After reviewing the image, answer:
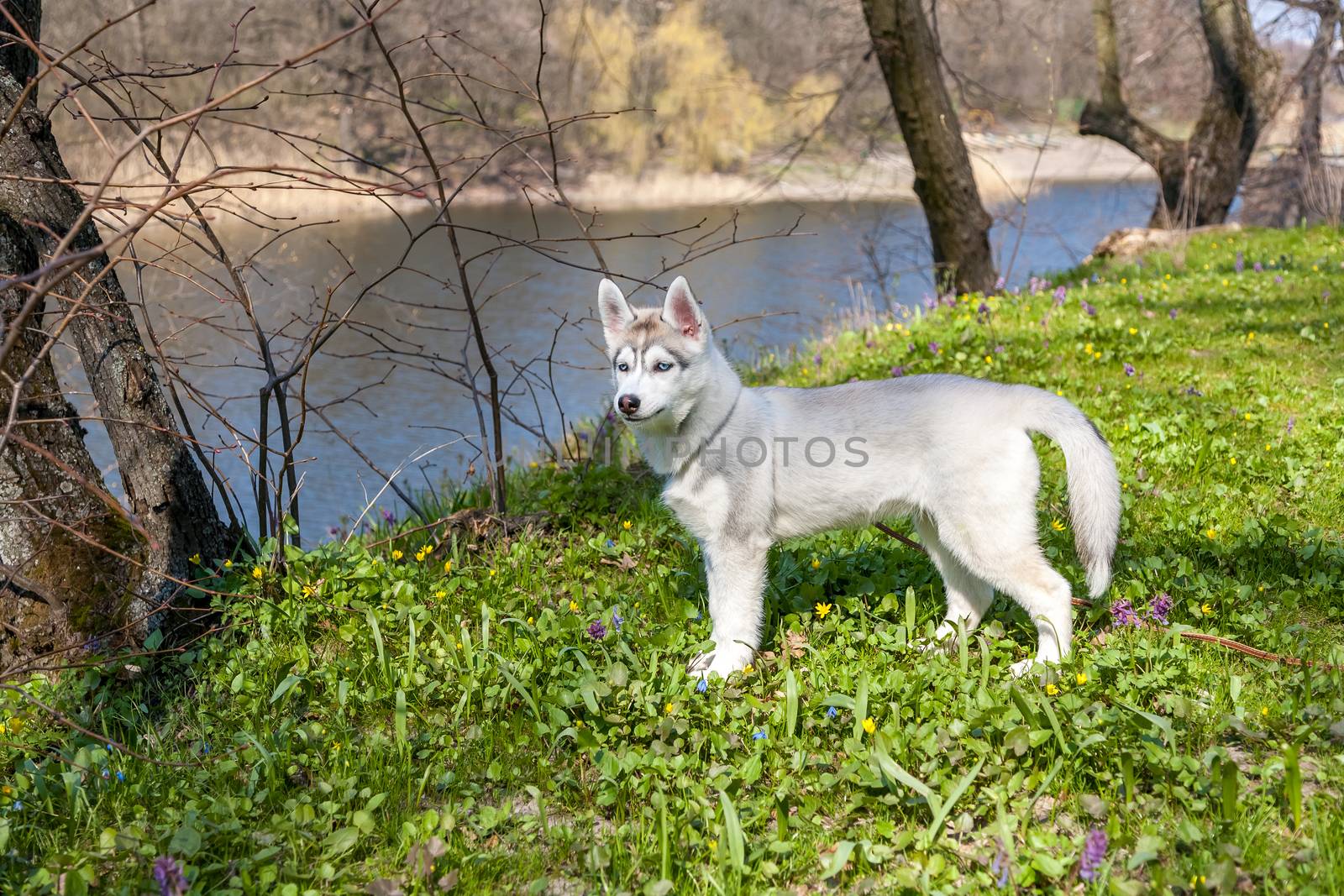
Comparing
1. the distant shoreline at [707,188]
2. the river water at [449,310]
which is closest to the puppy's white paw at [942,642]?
the river water at [449,310]

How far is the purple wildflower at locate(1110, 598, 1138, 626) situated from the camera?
13.3 feet

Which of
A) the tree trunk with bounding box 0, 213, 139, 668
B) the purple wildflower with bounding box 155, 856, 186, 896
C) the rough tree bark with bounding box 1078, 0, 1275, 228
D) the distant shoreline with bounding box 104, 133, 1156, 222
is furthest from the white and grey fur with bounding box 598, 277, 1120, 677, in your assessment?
the distant shoreline with bounding box 104, 133, 1156, 222

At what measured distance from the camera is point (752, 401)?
4.41m

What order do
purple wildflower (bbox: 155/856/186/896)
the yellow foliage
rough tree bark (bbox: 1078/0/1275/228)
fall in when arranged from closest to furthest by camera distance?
1. purple wildflower (bbox: 155/856/186/896)
2. rough tree bark (bbox: 1078/0/1275/228)
3. the yellow foliage

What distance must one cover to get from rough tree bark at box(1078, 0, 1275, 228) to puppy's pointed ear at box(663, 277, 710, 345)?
13.5 meters

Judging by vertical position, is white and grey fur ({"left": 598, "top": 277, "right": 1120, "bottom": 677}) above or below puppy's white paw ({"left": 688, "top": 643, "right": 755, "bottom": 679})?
above

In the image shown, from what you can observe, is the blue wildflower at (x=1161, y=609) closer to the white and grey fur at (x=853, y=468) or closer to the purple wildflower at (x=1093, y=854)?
the white and grey fur at (x=853, y=468)

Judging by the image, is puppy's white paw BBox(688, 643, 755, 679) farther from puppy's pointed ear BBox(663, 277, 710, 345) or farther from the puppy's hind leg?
puppy's pointed ear BBox(663, 277, 710, 345)

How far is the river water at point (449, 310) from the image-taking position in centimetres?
771

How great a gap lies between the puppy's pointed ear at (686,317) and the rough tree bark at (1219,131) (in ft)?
44.2

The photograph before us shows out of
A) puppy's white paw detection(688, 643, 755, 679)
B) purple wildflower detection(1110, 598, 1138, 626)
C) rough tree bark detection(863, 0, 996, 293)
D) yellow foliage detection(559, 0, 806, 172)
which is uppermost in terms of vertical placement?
yellow foliage detection(559, 0, 806, 172)

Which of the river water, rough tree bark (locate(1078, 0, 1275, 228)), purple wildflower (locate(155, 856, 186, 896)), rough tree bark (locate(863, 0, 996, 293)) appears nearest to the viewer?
purple wildflower (locate(155, 856, 186, 896))

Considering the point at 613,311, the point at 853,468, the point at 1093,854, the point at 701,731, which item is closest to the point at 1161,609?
the point at 853,468

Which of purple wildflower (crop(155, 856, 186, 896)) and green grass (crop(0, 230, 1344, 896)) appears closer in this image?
purple wildflower (crop(155, 856, 186, 896))
